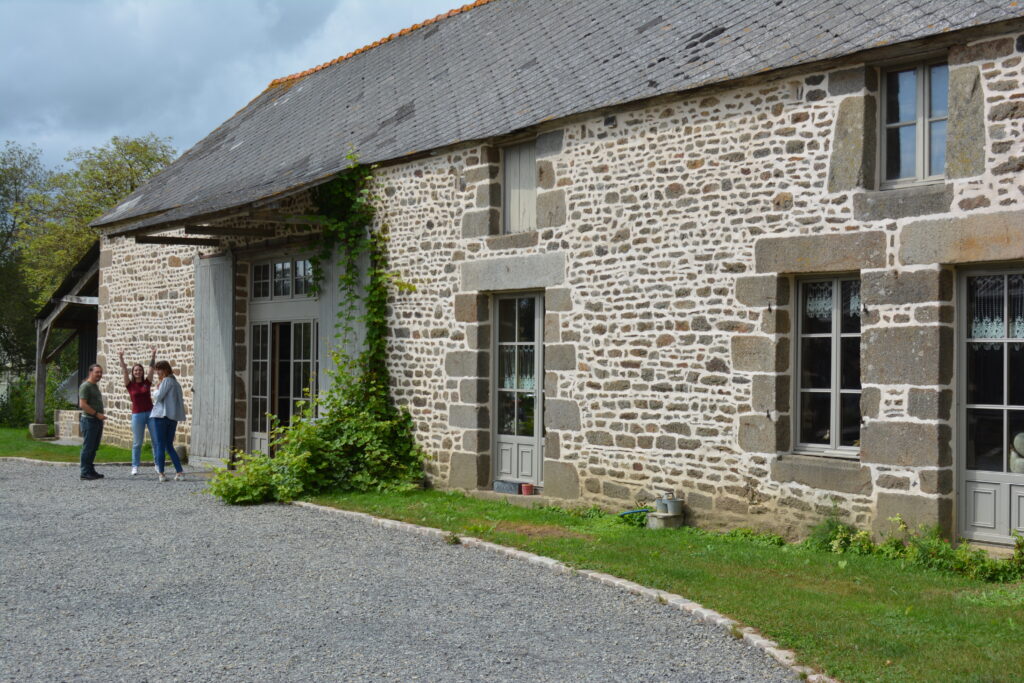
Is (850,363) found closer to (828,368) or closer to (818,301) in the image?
(828,368)

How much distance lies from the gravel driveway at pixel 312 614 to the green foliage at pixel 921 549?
2009mm

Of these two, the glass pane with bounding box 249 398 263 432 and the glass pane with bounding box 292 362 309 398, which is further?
the glass pane with bounding box 249 398 263 432

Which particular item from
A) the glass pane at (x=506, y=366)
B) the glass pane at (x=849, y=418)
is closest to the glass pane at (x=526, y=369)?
the glass pane at (x=506, y=366)

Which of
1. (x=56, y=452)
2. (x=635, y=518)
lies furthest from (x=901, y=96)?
(x=56, y=452)

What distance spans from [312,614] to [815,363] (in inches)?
168

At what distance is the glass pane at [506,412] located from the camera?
32.7 ft

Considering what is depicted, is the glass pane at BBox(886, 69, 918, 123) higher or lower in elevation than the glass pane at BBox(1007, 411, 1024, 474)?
higher

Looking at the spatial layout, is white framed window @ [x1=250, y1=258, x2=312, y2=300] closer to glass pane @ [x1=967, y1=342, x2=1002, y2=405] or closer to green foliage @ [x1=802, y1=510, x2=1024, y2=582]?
green foliage @ [x1=802, y1=510, x2=1024, y2=582]

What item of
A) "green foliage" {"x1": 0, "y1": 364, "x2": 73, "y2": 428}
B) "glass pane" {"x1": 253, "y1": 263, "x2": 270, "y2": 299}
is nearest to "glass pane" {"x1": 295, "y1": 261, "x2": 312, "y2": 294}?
"glass pane" {"x1": 253, "y1": 263, "x2": 270, "y2": 299}

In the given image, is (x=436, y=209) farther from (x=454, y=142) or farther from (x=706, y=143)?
(x=706, y=143)

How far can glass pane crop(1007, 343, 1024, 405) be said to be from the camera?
658cm

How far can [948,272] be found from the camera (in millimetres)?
6785

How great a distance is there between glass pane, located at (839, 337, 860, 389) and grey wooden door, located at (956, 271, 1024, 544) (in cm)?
74

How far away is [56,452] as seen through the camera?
1477 cm
